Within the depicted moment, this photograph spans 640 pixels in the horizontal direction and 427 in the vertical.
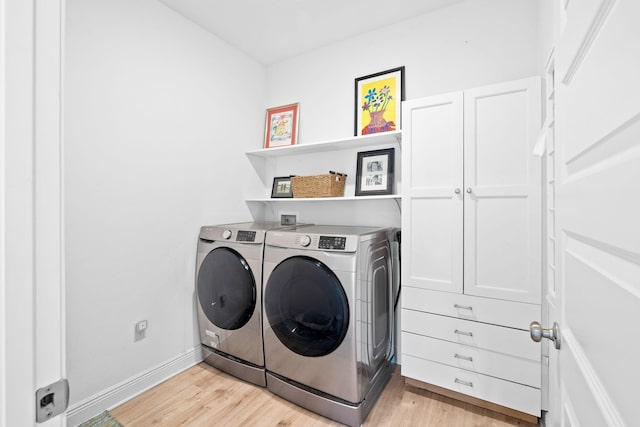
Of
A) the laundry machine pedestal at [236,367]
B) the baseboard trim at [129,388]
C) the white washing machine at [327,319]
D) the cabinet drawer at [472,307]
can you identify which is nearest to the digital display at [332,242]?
the white washing machine at [327,319]

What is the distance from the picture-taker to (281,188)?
277 cm

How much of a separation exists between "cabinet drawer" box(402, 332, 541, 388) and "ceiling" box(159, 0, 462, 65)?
2.34 m

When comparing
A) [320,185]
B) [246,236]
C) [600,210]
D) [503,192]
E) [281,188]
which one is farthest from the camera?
[281,188]

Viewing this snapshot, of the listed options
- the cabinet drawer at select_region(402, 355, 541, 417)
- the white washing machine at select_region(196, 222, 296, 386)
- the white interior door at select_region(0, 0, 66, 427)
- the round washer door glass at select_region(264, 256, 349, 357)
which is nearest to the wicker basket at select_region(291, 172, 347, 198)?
the white washing machine at select_region(196, 222, 296, 386)

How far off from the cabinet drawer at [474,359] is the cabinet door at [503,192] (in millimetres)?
339

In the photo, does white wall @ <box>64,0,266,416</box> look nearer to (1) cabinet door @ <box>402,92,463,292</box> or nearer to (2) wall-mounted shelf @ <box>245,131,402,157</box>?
(2) wall-mounted shelf @ <box>245,131,402,157</box>

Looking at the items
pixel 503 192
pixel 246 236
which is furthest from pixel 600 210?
pixel 246 236

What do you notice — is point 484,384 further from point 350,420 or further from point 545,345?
point 350,420

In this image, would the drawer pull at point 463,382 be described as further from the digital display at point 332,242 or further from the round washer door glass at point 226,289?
the round washer door glass at point 226,289

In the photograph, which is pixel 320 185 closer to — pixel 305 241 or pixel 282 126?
pixel 305 241

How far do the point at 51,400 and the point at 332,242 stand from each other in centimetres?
134

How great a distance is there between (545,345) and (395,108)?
1808 mm

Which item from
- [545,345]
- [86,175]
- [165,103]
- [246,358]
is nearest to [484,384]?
[545,345]

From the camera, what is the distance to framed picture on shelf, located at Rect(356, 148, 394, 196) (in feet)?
7.42
